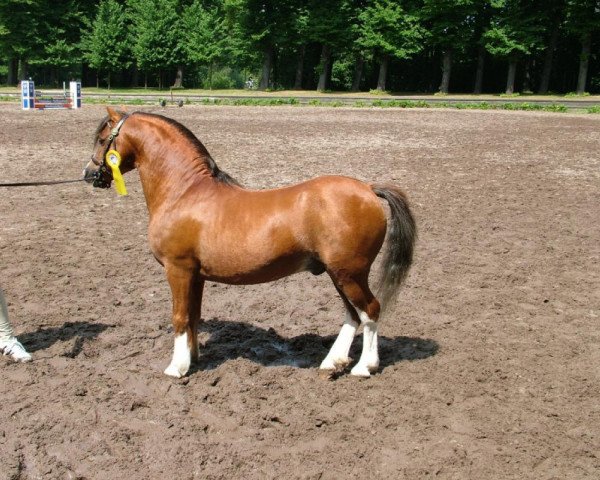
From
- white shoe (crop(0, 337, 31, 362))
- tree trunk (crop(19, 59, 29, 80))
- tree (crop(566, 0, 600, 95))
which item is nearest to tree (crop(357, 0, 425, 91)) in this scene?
tree (crop(566, 0, 600, 95))

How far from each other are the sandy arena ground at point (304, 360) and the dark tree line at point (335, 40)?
3791 centimetres

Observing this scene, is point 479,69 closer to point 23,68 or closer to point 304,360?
point 23,68

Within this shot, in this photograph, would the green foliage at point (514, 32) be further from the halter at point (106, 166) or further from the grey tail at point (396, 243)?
the halter at point (106, 166)

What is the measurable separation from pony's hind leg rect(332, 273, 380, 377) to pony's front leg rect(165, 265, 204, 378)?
1232mm

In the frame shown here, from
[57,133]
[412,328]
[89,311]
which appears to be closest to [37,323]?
[89,311]

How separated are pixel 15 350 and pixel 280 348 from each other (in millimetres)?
2409

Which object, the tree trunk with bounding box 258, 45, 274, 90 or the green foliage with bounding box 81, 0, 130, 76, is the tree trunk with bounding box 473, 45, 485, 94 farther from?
the green foliage with bounding box 81, 0, 130, 76

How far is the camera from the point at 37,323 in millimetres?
6367

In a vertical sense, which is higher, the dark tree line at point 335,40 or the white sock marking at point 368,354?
the dark tree line at point 335,40

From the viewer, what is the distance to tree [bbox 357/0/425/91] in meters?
47.2

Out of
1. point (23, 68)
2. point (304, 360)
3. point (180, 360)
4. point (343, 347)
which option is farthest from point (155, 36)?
point (343, 347)

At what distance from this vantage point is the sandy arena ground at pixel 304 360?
4.22m

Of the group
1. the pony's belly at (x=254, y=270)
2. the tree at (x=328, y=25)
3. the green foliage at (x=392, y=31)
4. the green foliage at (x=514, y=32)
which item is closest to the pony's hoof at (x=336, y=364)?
the pony's belly at (x=254, y=270)

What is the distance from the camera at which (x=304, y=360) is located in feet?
19.0
